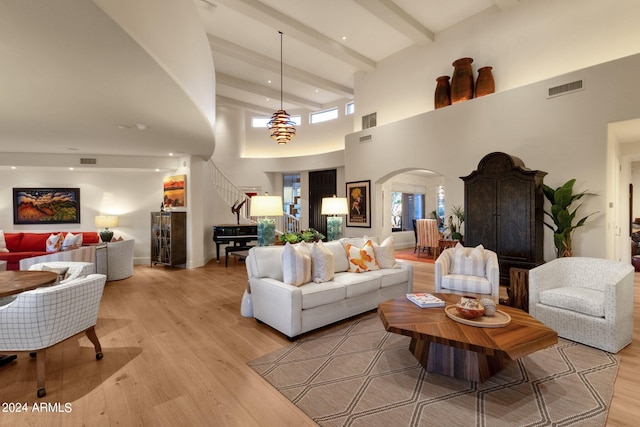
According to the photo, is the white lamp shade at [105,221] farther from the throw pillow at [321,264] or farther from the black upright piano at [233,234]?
the throw pillow at [321,264]

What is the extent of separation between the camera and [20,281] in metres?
2.77

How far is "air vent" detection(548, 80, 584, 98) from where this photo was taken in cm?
454

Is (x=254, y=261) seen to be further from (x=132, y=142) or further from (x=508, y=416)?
(x=132, y=142)

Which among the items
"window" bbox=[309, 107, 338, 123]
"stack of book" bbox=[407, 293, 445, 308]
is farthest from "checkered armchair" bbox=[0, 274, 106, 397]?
"window" bbox=[309, 107, 338, 123]

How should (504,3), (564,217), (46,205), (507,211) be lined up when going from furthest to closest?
(46,205), (504,3), (507,211), (564,217)

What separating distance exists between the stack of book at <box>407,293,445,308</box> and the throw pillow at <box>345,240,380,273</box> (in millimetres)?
1086

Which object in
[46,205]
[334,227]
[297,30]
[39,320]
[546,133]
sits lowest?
[39,320]

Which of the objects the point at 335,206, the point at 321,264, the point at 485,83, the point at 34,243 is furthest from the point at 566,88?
the point at 34,243

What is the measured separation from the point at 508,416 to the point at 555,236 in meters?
3.57

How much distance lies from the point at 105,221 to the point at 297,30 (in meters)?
5.91

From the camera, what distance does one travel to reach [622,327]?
2783 mm

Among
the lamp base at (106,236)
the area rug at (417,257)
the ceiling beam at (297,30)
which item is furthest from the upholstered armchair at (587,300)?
the lamp base at (106,236)

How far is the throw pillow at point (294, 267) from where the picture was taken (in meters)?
3.29

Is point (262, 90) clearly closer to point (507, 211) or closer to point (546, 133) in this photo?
point (546, 133)
